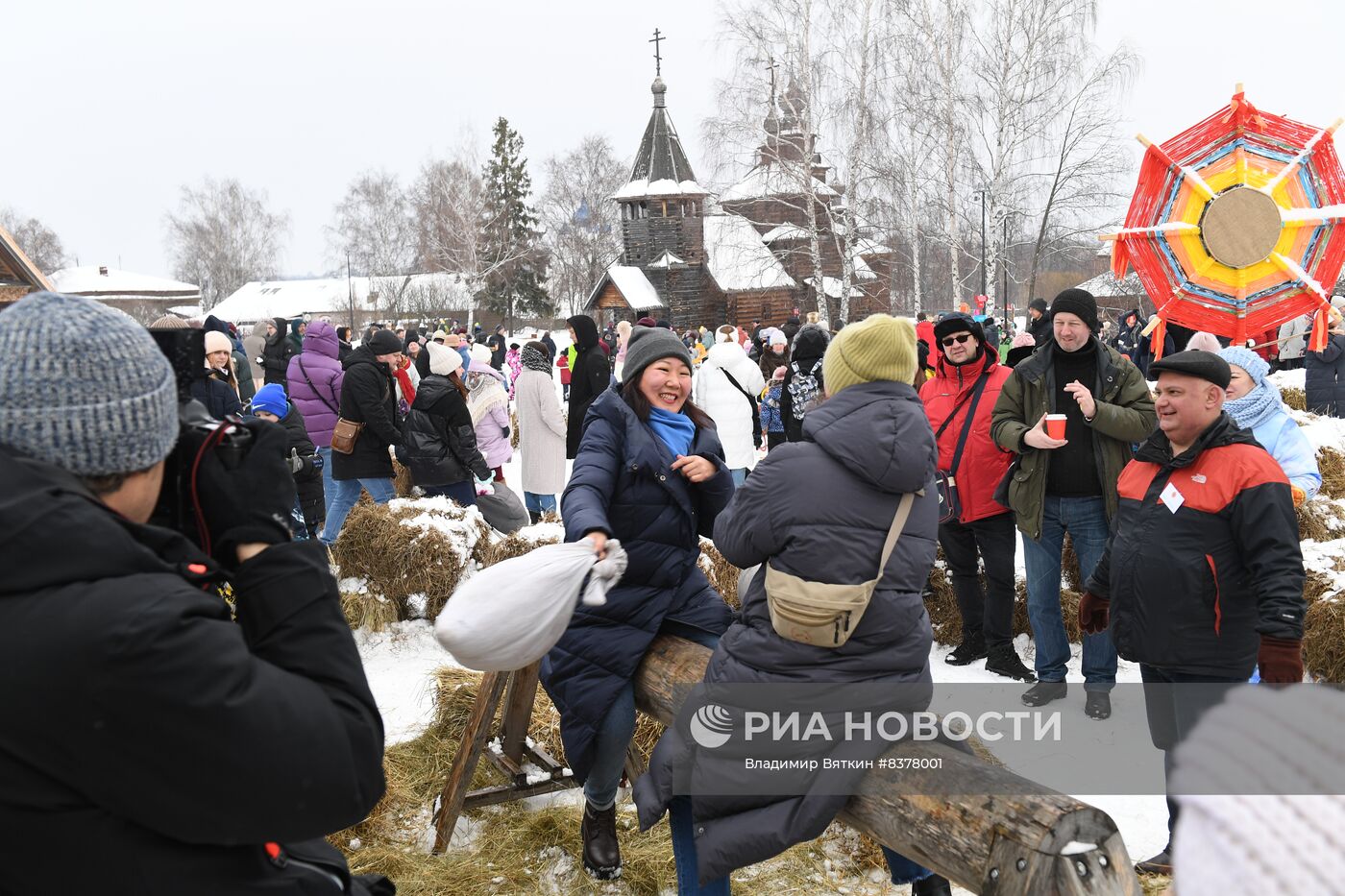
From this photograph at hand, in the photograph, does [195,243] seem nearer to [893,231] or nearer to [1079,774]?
[893,231]

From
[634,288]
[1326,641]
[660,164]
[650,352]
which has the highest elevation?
[660,164]

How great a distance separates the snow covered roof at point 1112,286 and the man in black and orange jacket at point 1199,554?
27.8 m

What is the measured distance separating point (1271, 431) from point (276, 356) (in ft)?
31.7

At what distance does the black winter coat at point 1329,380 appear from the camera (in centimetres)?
1068

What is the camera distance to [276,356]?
10680 millimetres

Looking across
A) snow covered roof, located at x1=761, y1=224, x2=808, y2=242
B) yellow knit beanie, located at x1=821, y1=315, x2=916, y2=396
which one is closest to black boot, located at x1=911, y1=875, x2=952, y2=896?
yellow knit beanie, located at x1=821, y1=315, x2=916, y2=396

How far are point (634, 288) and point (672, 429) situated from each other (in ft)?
121

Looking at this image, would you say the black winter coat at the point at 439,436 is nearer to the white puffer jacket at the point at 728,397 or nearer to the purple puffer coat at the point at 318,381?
the purple puffer coat at the point at 318,381

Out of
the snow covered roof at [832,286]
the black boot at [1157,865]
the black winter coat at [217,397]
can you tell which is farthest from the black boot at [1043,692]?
the snow covered roof at [832,286]

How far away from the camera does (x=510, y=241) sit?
5334 centimetres

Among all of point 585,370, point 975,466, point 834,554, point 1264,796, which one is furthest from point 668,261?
point 1264,796

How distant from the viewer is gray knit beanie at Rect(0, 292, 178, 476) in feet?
4.09

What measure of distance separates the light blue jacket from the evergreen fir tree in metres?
49.6

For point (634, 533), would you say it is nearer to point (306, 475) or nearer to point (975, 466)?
point (975, 466)
